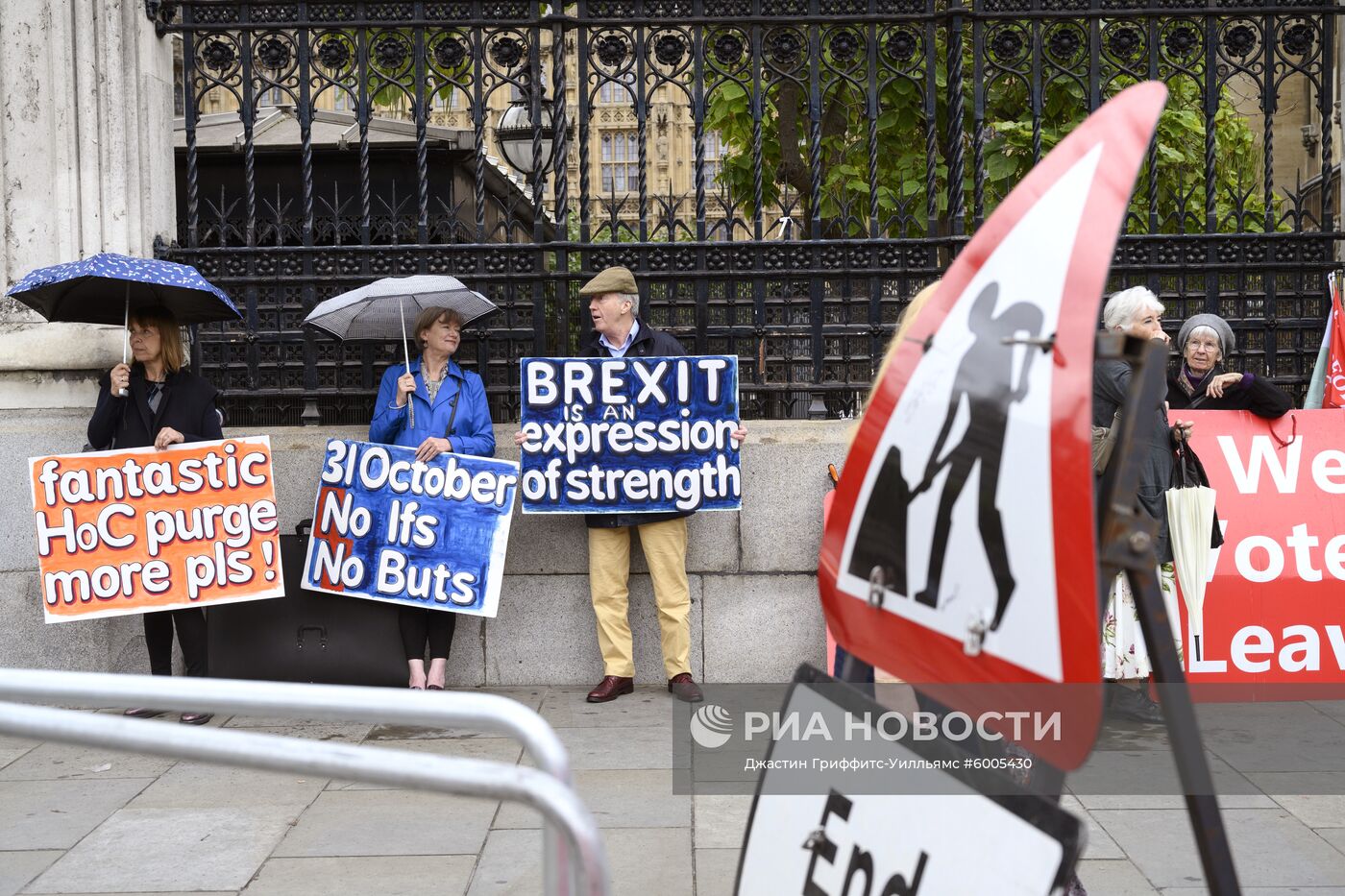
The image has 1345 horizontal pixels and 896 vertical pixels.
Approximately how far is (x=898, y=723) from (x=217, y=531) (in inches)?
207

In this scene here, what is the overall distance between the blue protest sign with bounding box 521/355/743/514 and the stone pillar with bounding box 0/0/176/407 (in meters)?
2.39

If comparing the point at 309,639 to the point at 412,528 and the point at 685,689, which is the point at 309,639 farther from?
the point at 685,689

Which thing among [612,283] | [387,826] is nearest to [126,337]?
[612,283]

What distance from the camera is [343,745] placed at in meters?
2.05

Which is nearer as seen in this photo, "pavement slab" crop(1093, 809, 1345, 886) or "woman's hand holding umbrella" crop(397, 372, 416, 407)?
"pavement slab" crop(1093, 809, 1345, 886)

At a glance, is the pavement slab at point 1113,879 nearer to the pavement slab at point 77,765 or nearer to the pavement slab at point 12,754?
the pavement slab at point 77,765

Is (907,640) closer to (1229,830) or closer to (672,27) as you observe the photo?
(1229,830)

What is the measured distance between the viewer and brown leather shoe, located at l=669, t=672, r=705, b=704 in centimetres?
679

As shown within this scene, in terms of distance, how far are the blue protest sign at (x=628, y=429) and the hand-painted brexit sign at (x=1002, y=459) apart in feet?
15.1

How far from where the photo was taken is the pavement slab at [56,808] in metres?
4.77

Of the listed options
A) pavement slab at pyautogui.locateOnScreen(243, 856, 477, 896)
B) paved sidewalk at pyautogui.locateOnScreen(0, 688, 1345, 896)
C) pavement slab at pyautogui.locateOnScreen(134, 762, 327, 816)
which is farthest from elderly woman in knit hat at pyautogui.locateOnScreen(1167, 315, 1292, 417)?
pavement slab at pyautogui.locateOnScreen(134, 762, 327, 816)

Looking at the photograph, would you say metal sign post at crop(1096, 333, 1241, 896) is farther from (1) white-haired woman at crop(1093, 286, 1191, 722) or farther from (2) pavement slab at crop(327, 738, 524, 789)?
(1) white-haired woman at crop(1093, 286, 1191, 722)

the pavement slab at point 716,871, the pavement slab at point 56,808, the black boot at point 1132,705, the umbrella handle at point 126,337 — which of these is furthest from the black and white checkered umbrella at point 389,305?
the black boot at point 1132,705

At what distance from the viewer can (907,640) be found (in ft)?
6.56
